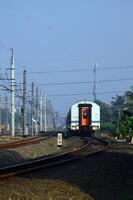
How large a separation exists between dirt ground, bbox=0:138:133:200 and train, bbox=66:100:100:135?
31.0 meters

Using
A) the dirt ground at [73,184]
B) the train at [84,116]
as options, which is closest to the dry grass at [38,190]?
the dirt ground at [73,184]

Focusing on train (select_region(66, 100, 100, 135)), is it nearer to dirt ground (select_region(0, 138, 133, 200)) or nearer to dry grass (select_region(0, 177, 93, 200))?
dirt ground (select_region(0, 138, 133, 200))

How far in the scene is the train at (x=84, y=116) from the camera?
48.5 metres

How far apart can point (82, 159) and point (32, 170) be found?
4998 mm

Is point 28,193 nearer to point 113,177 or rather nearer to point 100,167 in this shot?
point 113,177

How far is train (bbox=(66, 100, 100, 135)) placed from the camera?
48469mm

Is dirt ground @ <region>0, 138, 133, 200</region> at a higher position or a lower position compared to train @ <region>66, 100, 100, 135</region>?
lower

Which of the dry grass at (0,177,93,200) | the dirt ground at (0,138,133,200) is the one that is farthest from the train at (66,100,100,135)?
the dry grass at (0,177,93,200)

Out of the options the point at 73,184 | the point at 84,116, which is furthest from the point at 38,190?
the point at 84,116

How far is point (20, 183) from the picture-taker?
492 inches

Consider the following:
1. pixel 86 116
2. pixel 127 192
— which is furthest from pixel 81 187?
pixel 86 116

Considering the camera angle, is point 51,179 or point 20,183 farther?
point 51,179

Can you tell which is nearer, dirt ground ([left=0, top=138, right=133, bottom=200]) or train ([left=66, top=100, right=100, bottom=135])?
dirt ground ([left=0, top=138, right=133, bottom=200])

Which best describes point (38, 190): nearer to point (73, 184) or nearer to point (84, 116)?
point (73, 184)
